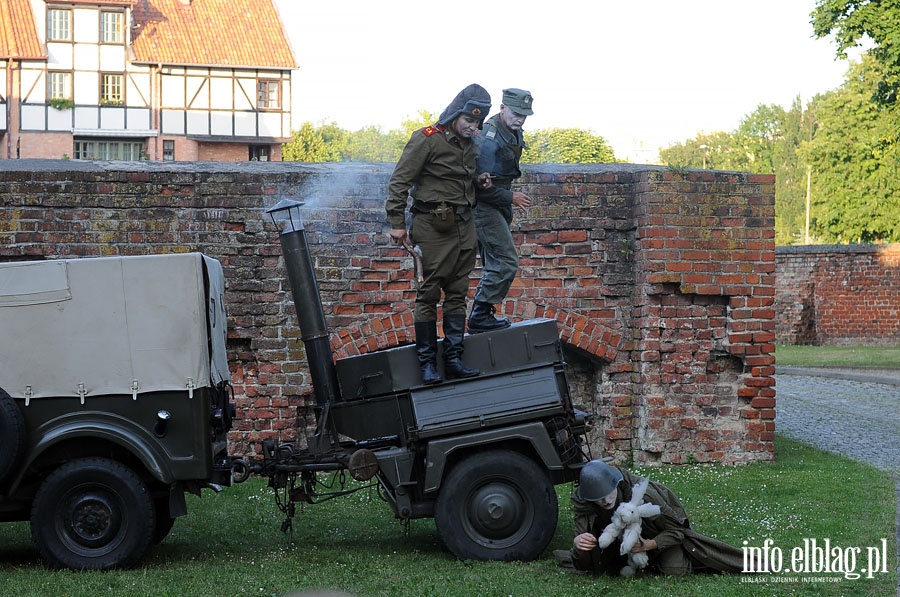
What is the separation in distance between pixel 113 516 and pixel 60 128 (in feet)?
143

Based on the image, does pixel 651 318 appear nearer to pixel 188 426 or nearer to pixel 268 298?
pixel 268 298

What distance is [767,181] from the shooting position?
11234 millimetres

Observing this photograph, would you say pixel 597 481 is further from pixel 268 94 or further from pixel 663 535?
pixel 268 94

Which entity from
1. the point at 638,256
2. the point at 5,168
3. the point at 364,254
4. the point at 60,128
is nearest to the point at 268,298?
the point at 364,254

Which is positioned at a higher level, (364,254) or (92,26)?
(92,26)

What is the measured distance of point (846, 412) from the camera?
1684cm

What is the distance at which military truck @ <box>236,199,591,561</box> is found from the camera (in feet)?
24.2

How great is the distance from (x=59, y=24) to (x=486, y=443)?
46.8 m

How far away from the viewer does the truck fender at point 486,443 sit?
24.4ft

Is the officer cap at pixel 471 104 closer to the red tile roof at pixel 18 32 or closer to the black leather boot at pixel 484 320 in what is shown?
the black leather boot at pixel 484 320

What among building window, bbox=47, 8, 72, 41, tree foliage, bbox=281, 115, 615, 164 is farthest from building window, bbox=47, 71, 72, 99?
tree foliage, bbox=281, 115, 615, 164

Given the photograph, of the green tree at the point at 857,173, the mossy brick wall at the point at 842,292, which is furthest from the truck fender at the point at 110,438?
the green tree at the point at 857,173

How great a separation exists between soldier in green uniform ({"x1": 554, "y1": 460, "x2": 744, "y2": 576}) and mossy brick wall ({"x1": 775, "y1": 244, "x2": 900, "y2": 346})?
2897 centimetres

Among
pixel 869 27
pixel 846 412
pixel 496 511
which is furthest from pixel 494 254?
pixel 869 27
